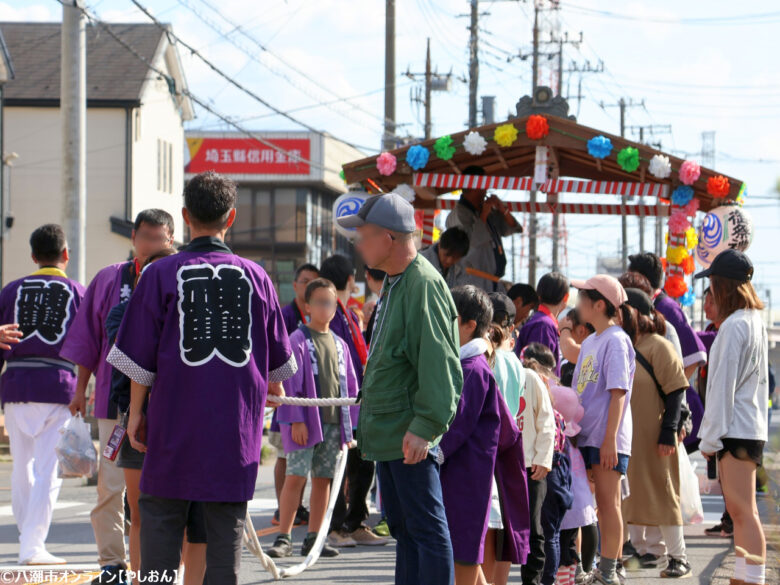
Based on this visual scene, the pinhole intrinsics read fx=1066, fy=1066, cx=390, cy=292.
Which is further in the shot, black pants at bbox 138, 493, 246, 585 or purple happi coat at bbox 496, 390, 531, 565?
purple happi coat at bbox 496, 390, 531, 565

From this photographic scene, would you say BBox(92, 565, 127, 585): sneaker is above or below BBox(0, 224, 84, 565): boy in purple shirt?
below

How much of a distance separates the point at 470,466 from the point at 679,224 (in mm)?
6283

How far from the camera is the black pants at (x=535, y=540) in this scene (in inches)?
237

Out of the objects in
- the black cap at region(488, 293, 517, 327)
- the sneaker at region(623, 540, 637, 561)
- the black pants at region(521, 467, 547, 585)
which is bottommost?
the sneaker at region(623, 540, 637, 561)

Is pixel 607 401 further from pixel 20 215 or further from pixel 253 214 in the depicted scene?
pixel 253 214

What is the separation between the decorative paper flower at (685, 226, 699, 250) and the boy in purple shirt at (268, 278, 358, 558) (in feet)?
14.5

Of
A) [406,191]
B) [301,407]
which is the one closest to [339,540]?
[301,407]

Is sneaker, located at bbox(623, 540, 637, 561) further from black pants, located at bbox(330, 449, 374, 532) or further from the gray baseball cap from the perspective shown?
the gray baseball cap

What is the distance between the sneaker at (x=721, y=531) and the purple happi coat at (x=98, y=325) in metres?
5.80

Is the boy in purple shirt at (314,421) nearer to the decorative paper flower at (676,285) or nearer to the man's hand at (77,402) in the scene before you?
the man's hand at (77,402)

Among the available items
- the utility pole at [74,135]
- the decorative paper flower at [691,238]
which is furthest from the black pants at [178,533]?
the utility pole at [74,135]

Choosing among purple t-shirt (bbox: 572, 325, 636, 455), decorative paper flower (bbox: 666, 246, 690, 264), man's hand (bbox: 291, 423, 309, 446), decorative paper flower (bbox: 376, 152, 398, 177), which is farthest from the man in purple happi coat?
decorative paper flower (bbox: 666, 246, 690, 264)

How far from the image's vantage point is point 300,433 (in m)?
7.73

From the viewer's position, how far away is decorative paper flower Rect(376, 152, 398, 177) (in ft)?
37.3
